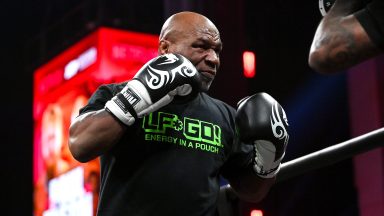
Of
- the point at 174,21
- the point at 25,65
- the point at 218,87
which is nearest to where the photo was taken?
the point at 174,21

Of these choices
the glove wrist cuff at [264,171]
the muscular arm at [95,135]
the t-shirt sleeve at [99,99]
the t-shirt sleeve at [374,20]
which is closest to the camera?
the t-shirt sleeve at [374,20]

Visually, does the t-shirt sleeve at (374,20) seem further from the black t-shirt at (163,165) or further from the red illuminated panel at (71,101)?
the red illuminated panel at (71,101)

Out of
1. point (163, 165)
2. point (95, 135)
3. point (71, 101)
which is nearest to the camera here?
point (95, 135)

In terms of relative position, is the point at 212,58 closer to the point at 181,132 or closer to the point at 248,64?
the point at 181,132

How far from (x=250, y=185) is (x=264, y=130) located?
0.72 ft

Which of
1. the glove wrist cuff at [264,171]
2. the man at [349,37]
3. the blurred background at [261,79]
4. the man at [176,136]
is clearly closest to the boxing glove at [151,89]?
the man at [176,136]

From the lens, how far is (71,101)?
28.7ft

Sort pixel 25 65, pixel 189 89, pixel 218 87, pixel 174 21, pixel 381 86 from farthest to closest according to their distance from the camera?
1. pixel 25 65
2. pixel 381 86
3. pixel 218 87
4. pixel 174 21
5. pixel 189 89

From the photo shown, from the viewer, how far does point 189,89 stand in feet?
6.54

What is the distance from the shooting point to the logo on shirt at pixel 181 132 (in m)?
2.06

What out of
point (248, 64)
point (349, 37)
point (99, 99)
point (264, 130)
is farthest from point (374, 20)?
point (248, 64)

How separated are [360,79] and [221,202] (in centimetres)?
297

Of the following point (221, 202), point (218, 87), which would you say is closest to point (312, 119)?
point (218, 87)

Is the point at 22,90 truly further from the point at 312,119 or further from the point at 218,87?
the point at 218,87
